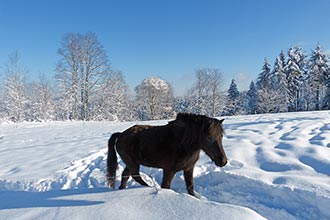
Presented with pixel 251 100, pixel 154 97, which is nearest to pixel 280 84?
pixel 251 100

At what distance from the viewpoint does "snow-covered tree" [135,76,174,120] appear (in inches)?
1503

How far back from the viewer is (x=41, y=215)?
8.47 ft

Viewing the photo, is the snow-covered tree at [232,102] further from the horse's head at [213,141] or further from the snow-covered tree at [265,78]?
the horse's head at [213,141]

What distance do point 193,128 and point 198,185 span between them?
5.37 ft

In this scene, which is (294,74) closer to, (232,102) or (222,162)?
(232,102)

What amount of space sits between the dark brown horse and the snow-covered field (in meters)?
0.41

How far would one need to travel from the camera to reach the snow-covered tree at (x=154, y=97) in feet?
125

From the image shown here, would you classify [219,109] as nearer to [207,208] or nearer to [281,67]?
[281,67]

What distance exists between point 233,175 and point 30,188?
3.57 metres

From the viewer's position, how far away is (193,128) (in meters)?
3.33

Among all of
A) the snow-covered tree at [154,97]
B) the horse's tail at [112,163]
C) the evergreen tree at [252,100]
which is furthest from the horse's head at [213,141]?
the evergreen tree at [252,100]

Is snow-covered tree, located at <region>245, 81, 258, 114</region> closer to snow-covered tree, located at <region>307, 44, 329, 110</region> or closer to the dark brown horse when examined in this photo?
snow-covered tree, located at <region>307, 44, 329, 110</region>

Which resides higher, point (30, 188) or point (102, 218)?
point (102, 218)

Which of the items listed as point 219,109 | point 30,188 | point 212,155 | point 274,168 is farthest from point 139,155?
point 219,109
